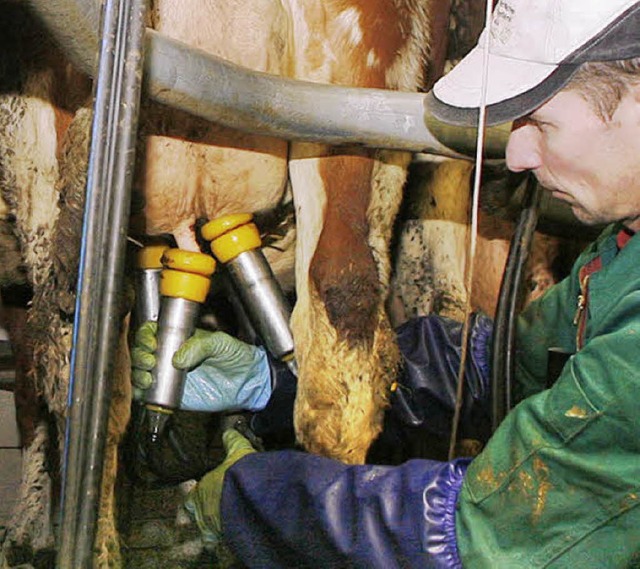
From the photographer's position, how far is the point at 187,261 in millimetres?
1849

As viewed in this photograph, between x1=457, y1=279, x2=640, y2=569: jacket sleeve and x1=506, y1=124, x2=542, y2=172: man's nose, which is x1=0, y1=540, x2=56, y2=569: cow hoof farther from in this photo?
x1=506, y1=124, x2=542, y2=172: man's nose

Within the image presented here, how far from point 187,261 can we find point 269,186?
26 centimetres

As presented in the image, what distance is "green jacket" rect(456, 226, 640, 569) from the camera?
1.02m

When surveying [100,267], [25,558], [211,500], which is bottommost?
[25,558]

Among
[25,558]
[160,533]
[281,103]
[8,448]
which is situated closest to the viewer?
[281,103]

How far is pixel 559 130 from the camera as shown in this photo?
1.15 metres

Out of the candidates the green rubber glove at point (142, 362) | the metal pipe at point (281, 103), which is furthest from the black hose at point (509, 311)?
the green rubber glove at point (142, 362)

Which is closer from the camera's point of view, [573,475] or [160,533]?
[573,475]

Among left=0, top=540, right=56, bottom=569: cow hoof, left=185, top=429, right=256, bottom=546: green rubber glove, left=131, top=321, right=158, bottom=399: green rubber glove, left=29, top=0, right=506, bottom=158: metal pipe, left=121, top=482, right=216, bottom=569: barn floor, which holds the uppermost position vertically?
left=29, top=0, right=506, bottom=158: metal pipe

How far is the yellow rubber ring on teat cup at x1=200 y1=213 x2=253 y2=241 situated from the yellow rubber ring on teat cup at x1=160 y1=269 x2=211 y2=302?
0.12 m

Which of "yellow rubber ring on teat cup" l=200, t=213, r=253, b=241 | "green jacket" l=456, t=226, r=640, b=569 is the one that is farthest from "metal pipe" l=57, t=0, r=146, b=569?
"yellow rubber ring on teat cup" l=200, t=213, r=253, b=241

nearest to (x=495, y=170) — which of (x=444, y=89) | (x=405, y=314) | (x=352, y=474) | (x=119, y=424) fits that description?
(x=405, y=314)

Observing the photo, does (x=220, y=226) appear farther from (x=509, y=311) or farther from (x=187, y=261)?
(x=509, y=311)

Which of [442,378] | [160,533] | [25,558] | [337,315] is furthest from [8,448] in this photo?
[442,378]
